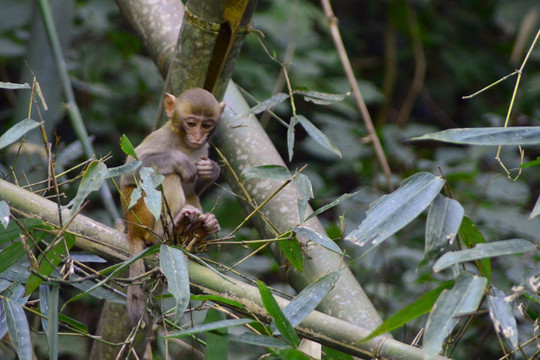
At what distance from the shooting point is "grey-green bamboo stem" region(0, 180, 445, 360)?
5.68 feet

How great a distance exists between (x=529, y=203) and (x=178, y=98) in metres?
3.10

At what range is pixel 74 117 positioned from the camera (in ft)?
9.77

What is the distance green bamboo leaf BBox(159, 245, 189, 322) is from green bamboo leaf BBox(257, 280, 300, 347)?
19 centimetres

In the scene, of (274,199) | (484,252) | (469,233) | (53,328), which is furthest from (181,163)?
(484,252)

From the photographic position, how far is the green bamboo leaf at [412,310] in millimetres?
1519

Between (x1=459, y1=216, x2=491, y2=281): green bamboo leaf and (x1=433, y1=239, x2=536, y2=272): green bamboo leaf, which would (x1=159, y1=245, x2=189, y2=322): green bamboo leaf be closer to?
(x1=433, y1=239, x2=536, y2=272): green bamboo leaf

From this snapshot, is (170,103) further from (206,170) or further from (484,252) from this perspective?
(484,252)

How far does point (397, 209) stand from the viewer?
5.26 ft

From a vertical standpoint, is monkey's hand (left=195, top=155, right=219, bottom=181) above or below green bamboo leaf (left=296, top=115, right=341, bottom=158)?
below

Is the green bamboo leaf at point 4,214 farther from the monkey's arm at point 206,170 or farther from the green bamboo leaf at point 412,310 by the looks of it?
the monkey's arm at point 206,170

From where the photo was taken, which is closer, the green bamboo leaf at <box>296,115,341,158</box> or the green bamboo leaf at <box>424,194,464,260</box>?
the green bamboo leaf at <box>424,194,464,260</box>

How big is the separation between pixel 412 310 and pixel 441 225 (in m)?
0.22

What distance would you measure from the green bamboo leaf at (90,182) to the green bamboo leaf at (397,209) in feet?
2.05

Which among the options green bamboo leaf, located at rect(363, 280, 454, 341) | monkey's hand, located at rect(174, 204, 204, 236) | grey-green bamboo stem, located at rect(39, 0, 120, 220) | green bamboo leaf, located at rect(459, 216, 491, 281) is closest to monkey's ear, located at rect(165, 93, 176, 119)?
grey-green bamboo stem, located at rect(39, 0, 120, 220)
